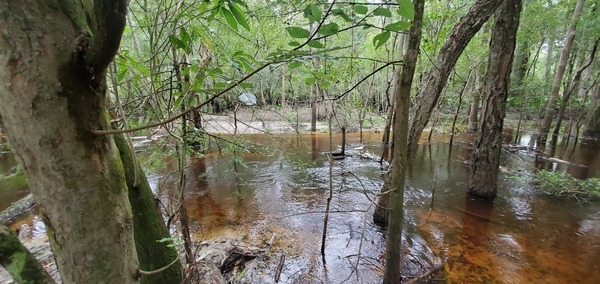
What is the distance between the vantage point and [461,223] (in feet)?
16.2

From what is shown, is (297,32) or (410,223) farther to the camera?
(410,223)

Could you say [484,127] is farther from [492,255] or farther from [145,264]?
[145,264]

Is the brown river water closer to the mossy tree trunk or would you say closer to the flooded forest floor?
the flooded forest floor

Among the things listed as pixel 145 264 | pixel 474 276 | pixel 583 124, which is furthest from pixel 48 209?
pixel 583 124

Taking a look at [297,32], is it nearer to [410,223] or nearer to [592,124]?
[410,223]

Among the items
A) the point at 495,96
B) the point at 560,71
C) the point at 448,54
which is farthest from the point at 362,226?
the point at 560,71

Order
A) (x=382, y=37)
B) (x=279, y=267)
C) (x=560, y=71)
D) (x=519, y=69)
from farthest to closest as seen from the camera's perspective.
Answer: (x=519, y=69), (x=560, y=71), (x=279, y=267), (x=382, y=37)

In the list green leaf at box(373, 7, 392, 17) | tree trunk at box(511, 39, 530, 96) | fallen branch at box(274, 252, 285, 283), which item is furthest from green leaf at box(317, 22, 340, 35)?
tree trunk at box(511, 39, 530, 96)

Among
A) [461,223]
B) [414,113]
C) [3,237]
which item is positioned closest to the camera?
[3,237]

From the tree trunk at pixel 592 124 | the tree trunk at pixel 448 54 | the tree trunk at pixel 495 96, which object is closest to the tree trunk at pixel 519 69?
the tree trunk at pixel 592 124

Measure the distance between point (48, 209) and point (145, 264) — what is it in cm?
184

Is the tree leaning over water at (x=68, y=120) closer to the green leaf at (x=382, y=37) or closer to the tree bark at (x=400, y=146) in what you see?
the green leaf at (x=382, y=37)

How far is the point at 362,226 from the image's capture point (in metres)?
4.74

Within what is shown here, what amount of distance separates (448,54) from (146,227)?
4359 millimetres
